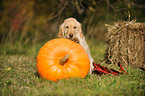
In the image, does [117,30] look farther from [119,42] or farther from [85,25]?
[85,25]

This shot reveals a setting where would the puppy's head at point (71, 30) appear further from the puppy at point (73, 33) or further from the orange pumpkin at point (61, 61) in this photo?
the orange pumpkin at point (61, 61)

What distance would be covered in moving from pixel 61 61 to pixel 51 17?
4.06 meters

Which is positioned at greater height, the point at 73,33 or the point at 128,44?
the point at 73,33

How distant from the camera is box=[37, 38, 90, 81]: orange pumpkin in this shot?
2.72 m

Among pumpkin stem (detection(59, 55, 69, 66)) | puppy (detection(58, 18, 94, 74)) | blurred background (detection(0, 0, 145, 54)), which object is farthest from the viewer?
blurred background (detection(0, 0, 145, 54))

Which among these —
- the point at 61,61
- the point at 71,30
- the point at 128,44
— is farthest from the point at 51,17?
the point at 61,61

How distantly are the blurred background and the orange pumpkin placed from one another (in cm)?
235

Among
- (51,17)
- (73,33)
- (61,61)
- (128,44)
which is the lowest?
(61,61)

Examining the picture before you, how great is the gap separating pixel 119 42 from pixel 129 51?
0.40 meters

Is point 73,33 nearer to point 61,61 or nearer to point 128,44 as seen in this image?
point 61,61

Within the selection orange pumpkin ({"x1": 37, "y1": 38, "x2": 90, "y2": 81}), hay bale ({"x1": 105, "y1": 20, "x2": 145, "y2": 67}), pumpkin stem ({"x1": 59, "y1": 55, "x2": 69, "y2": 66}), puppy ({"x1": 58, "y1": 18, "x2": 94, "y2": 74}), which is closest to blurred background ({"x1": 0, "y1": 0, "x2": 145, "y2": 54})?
hay bale ({"x1": 105, "y1": 20, "x2": 145, "y2": 67})

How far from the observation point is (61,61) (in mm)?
2740

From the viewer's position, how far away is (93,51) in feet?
22.4

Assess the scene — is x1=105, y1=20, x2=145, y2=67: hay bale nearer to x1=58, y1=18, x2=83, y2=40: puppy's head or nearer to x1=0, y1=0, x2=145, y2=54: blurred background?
x1=0, y1=0, x2=145, y2=54: blurred background
